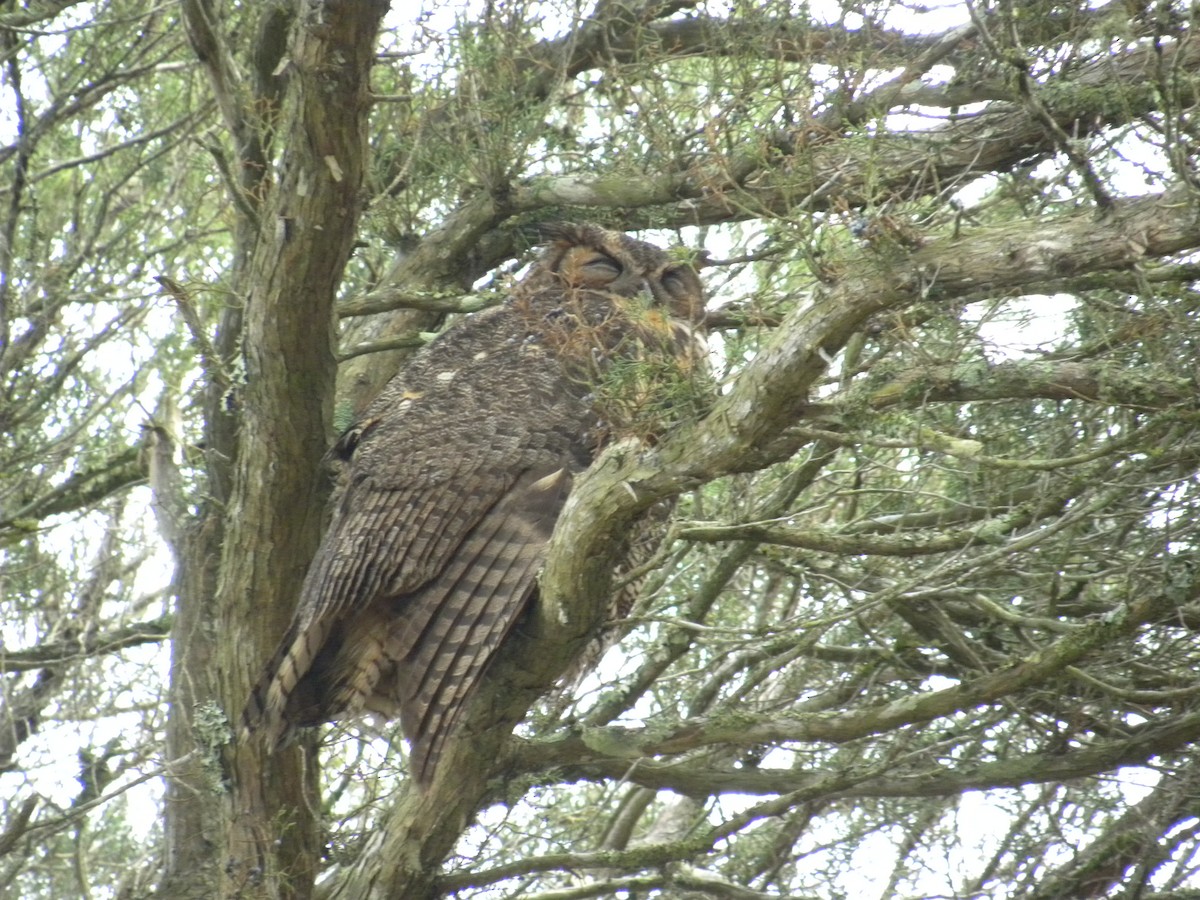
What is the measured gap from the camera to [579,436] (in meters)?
3.54

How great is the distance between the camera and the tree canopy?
2654 mm

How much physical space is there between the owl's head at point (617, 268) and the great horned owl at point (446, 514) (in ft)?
0.56

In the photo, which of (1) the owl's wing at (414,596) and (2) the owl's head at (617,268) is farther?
(2) the owl's head at (617,268)

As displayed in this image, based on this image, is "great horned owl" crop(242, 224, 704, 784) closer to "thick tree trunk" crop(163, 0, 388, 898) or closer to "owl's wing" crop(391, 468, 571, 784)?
"owl's wing" crop(391, 468, 571, 784)

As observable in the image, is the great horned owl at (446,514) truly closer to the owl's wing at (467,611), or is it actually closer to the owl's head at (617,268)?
the owl's wing at (467,611)

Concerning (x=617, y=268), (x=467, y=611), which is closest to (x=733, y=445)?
(x=467, y=611)

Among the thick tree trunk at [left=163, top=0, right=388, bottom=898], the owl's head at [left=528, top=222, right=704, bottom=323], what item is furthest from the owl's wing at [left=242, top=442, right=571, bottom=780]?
the owl's head at [left=528, top=222, right=704, bottom=323]

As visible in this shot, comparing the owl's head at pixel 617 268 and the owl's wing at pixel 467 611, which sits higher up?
the owl's head at pixel 617 268

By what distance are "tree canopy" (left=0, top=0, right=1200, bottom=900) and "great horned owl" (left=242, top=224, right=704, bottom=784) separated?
135 millimetres

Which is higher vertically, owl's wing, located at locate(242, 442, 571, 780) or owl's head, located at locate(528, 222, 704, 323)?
owl's head, located at locate(528, 222, 704, 323)

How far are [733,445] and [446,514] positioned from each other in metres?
1.12

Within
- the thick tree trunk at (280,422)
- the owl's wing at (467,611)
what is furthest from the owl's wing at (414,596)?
the thick tree trunk at (280,422)

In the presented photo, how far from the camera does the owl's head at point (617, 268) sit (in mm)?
4047

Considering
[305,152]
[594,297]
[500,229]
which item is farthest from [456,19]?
[305,152]
